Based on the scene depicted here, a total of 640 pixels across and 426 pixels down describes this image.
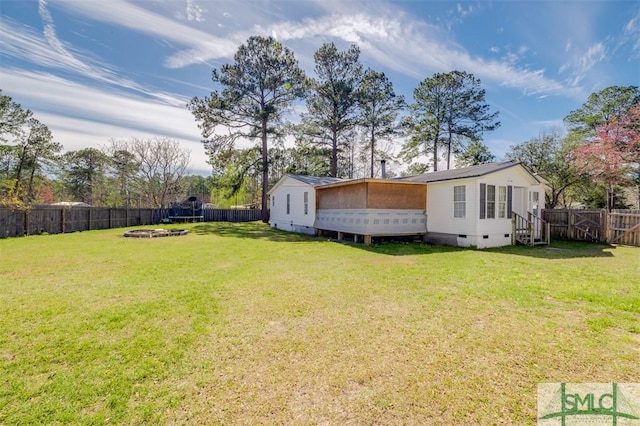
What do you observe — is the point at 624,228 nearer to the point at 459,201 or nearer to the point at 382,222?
the point at 459,201

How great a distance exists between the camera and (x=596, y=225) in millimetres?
13602

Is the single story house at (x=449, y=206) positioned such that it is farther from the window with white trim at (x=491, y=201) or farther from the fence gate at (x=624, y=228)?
the fence gate at (x=624, y=228)

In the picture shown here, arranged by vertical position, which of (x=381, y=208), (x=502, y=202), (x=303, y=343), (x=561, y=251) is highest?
(x=502, y=202)

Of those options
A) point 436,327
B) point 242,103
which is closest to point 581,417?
point 436,327

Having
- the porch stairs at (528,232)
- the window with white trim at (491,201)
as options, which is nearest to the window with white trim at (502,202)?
the window with white trim at (491,201)

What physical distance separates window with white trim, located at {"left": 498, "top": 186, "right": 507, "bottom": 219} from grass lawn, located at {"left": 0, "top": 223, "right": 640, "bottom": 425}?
534cm

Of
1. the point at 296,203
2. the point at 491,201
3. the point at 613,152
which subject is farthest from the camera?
the point at 613,152

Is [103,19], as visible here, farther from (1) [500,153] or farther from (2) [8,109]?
(1) [500,153]

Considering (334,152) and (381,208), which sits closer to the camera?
(381,208)

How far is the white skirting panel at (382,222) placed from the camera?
12805 mm

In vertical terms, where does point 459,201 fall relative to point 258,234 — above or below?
above

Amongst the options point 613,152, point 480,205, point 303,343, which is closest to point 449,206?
point 480,205

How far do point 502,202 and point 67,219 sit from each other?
74.9 ft

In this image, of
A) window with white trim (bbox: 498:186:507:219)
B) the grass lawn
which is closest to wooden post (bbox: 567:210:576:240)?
window with white trim (bbox: 498:186:507:219)
